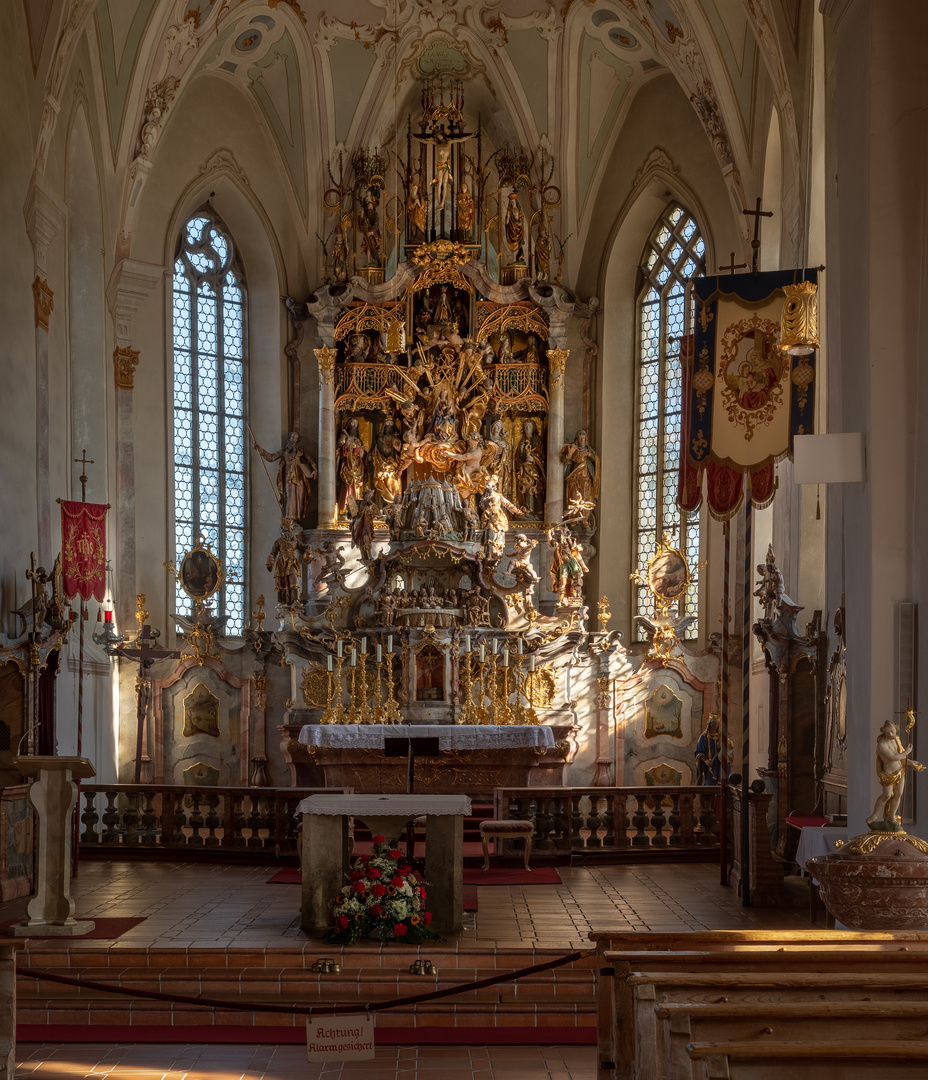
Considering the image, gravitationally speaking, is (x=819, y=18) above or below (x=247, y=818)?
above

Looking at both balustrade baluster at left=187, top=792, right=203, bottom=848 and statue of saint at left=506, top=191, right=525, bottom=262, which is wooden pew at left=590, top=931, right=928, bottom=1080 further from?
statue of saint at left=506, top=191, right=525, bottom=262

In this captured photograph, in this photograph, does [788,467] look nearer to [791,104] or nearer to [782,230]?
[782,230]

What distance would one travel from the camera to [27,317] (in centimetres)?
1584

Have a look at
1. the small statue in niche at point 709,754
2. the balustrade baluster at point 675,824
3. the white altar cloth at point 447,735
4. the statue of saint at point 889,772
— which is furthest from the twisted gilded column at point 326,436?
the statue of saint at point 889,772

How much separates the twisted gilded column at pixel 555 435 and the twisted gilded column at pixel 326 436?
353 centimetres

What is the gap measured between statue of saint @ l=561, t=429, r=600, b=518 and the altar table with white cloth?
11785mm

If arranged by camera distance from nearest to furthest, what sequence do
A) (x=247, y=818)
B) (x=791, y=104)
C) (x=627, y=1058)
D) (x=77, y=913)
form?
1. (x=627, y=1058)
2. (x=77, y=913)
3. (x=247, y=818)
4. (x=791, y=104)

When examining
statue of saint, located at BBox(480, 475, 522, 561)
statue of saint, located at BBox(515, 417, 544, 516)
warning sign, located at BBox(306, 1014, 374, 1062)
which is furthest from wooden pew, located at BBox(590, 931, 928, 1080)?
statue of saint, located at BBox(515, 417, 544, 516)

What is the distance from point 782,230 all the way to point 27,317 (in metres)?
9.59

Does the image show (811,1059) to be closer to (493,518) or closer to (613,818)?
(613,818)

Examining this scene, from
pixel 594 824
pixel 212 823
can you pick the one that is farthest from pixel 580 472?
pixel 212 823

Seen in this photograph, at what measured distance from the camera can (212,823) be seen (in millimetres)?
14508

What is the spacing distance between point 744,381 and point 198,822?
7530mm

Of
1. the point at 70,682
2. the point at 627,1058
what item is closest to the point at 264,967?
the point at 627,1058
